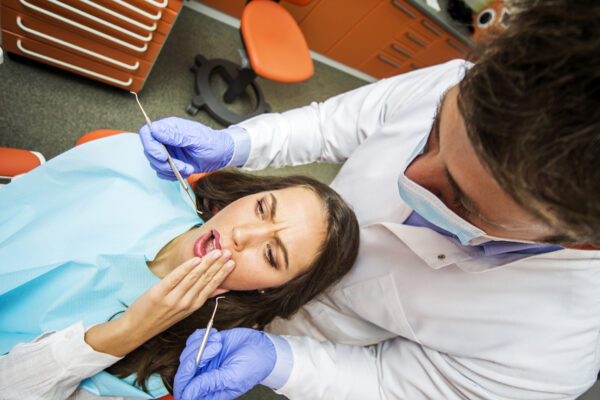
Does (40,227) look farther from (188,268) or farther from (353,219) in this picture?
(353,219)

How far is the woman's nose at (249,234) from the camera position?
0.98 metres

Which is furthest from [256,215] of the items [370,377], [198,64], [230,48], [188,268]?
[230,48]

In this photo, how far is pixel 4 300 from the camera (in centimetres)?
96

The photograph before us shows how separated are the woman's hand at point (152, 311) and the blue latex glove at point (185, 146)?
39 centimetres

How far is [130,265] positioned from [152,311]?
315 millimetres

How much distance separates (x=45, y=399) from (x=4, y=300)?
0.36m

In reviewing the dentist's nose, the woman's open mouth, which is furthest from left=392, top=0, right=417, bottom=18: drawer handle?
the woman's open mouth

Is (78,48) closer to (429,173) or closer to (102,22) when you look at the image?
(102,22)

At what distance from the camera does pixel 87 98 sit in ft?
6.28

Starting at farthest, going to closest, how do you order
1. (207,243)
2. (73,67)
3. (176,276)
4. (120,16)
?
(73,67) < (120,16) < (207,243) < (176,276)

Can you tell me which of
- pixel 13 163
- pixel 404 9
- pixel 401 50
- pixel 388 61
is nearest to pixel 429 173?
pixel 13 163

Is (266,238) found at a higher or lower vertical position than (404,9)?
lower

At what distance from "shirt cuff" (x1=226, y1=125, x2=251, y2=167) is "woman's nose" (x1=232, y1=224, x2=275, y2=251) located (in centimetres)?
35

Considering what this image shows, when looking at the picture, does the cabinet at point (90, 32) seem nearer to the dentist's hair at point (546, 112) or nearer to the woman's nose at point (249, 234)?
the woman's nose at point (249, 234)
